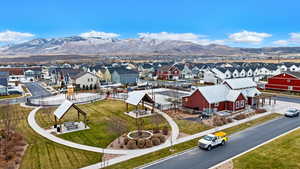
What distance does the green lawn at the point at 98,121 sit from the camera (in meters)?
26.9

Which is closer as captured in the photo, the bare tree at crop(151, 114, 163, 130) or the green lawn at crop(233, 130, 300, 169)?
the green lawn at crop(233, 130, 300, 169)

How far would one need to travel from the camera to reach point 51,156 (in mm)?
22312

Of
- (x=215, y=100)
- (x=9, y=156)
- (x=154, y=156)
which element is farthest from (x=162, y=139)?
(x=215, y=100)

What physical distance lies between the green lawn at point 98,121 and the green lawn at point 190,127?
7.65 ft

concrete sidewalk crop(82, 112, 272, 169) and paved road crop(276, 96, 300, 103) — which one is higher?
paved road crop(276, 96, 300, 103)

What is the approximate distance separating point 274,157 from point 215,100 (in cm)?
1840

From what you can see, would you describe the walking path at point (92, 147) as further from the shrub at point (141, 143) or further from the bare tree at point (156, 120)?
the bare tree at point (156, 120)

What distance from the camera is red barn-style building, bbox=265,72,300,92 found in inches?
2318

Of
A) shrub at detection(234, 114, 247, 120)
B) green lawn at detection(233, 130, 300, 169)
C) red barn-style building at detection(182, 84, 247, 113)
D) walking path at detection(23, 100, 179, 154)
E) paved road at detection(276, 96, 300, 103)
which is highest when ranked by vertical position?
red barn-style building at detection(182, 84, 247, 113)

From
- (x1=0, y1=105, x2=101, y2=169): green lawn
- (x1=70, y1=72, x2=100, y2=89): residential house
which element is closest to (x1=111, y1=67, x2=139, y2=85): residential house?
(x1=70, y1=72, x2=100, y2=89): residential house

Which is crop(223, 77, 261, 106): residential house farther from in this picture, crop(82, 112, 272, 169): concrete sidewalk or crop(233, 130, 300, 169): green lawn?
crop(233, 130, 300, 169): green lawn

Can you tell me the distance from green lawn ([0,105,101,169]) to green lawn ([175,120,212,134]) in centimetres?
1261

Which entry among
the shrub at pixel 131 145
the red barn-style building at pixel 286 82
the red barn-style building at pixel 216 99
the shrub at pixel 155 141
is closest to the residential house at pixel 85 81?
the red barn-style building at pixel 216 99

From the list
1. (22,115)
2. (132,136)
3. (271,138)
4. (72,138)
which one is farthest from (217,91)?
(22,115)
